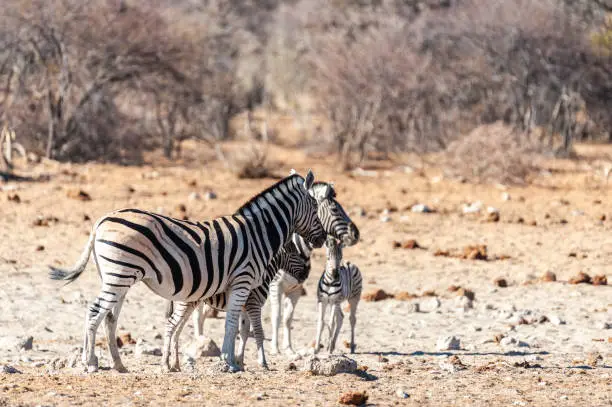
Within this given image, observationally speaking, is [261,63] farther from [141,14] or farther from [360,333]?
[360,333]

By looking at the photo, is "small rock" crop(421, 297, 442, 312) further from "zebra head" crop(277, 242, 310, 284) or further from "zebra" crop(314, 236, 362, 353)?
"zebra head" crop(277, 242, 310, 284)

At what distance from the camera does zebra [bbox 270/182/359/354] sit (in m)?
9.29

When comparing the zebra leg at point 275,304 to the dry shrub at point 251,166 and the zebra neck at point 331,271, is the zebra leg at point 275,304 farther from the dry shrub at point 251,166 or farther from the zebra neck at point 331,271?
the dry shrub at point 251,166

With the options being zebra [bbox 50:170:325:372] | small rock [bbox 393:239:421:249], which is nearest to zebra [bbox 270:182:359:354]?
zebra [bbox 50:170:325:372]

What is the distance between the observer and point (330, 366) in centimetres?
786

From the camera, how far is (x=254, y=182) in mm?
22906

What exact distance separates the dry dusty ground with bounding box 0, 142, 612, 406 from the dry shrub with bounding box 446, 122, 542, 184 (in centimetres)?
63

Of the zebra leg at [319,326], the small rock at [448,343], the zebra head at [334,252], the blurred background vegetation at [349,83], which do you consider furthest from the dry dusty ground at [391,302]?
the blurred background vegetation at [349,83]

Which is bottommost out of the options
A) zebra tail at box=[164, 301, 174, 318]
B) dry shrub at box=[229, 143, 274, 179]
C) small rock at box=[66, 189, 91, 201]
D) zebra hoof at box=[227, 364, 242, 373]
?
zebra hoof at box=[227, 364, 242, 373]

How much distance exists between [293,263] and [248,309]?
1217 mm

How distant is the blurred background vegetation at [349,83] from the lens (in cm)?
2600

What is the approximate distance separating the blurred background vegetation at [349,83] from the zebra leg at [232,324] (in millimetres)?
15625

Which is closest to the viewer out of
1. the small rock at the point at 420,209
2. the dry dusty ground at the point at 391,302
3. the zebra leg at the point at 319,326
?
the dry dusty ground at the point at 391,302

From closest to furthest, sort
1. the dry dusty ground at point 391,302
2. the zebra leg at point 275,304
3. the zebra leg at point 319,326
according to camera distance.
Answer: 1. the dry dusty ground at point 391,302
2. the zebra leg at point 319,326
3. the zebra leg at point 275,304
